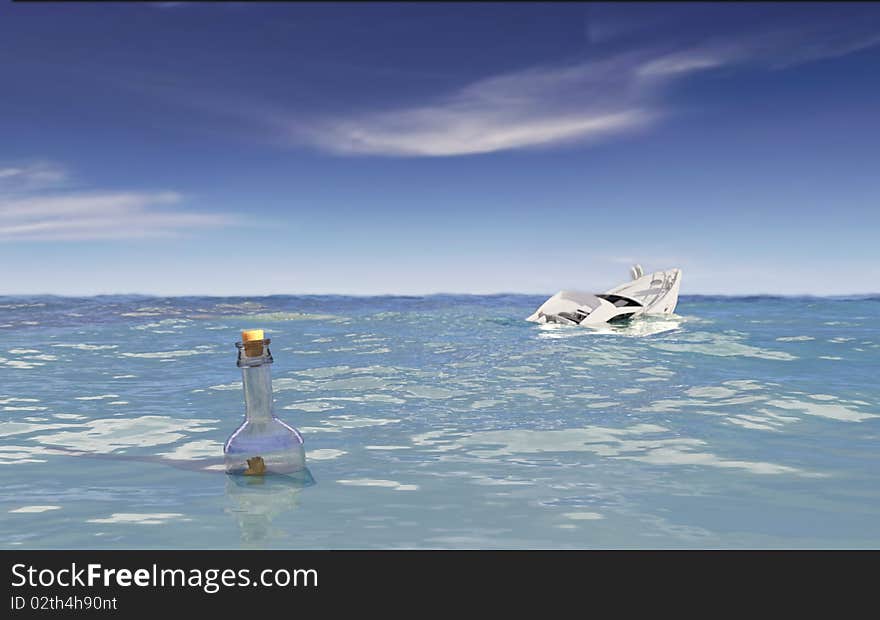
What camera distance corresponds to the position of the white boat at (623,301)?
2125 centimetres

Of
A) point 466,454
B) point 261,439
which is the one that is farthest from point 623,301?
point 261,439

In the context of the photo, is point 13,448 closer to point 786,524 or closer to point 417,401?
point 417,401

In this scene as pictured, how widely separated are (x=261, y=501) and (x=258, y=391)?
2.32 feet

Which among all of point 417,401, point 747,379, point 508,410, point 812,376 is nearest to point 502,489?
point 508,410

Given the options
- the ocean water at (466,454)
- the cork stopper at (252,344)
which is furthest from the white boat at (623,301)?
the cork stopper at (252,344)

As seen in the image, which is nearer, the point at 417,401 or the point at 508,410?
the point at 508,410

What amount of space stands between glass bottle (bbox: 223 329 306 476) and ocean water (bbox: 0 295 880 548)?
0.13 m

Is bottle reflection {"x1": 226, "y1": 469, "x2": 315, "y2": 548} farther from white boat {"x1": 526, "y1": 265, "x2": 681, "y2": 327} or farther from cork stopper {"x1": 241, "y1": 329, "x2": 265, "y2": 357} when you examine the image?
white boat {"x1": 526, "y1": 265, "x2": 681, "y2": 327}

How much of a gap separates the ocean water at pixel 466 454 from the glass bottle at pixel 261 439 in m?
0.13

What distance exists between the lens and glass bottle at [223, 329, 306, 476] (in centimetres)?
430

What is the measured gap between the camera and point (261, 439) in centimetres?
464

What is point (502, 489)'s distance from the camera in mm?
4785
